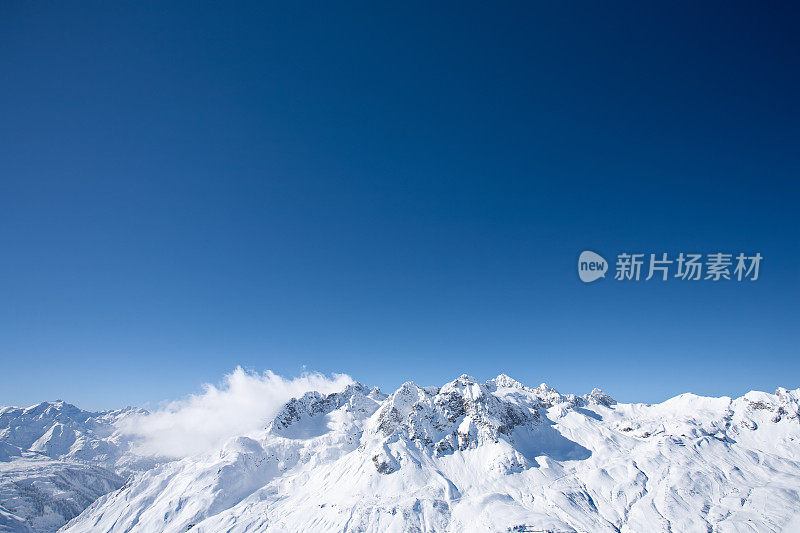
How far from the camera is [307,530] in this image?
166 meters

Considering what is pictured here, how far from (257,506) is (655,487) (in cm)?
22001

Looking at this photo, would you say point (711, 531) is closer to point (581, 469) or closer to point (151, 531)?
point (581, 469)

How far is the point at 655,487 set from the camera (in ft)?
564

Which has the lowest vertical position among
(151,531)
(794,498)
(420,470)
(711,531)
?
(151,531)

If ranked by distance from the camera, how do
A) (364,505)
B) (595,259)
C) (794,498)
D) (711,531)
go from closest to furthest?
(595,259) → (711,531) → (794,498) → (364,505)

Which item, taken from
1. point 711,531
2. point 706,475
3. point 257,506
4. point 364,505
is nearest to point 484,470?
point 364,505

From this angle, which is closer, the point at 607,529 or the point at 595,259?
the point at 595,259

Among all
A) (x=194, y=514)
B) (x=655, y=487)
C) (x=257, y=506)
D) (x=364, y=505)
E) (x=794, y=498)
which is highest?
(x=794, y=498)

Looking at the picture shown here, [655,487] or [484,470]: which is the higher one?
[655,487]

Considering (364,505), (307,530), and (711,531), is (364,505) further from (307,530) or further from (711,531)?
(711,531)

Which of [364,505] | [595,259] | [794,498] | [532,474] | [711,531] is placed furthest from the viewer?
[532,474]

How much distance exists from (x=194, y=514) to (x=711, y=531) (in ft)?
866

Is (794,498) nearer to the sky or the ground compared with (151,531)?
nearer to the sky

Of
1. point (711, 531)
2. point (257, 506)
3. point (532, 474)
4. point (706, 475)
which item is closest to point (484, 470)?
point (532, 474)
